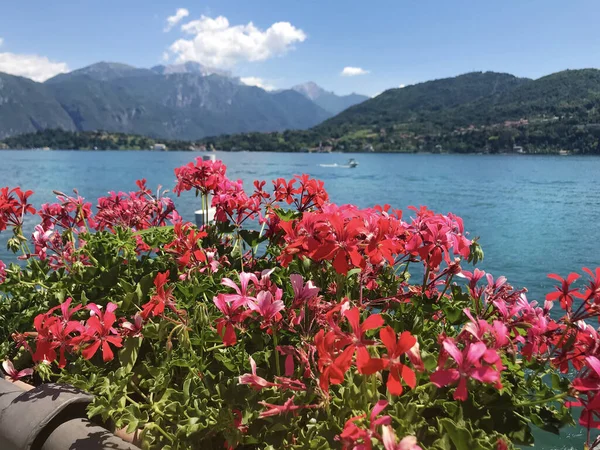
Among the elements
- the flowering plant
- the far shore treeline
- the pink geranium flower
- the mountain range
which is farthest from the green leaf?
the mountain range

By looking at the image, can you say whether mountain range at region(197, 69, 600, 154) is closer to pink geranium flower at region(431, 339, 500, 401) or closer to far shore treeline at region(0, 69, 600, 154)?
far shore treeline at region(0, 69, 600, 154)

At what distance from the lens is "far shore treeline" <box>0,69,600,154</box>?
8975cm

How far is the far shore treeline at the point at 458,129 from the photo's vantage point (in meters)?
89.8

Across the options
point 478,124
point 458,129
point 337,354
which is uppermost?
point 478,124

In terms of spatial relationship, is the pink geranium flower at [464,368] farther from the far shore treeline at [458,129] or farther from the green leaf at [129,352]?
the far shore treeline at [458,129]

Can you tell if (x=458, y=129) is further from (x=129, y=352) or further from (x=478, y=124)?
(x=129, y=352)

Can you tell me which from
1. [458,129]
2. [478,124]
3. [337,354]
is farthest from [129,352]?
[478,124]

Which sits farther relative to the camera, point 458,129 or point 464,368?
point 458,129

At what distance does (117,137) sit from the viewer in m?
137

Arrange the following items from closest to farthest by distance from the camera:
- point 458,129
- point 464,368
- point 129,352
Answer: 1. point 464,368
2. point 129,352
3. point 458,129

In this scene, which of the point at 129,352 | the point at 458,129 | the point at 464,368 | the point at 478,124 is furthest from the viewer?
the point at 478,124

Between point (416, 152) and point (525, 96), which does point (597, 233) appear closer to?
point (416, 152)

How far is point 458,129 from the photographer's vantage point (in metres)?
114

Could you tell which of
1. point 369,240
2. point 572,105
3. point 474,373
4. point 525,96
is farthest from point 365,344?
point 525,96
